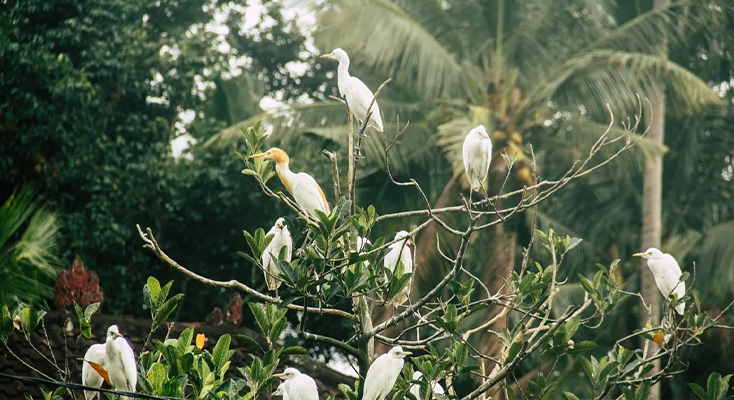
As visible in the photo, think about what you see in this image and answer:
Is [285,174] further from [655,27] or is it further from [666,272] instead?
[655,27]

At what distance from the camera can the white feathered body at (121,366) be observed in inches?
151

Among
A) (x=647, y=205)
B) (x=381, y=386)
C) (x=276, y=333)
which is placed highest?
(x=276, y=333)

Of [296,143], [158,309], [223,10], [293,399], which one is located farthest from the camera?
[223,10]

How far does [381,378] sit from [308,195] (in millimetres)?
1104

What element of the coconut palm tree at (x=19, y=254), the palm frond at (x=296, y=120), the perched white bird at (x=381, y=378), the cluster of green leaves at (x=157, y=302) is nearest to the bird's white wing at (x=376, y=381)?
the perched white bird at (x=381, y=378)

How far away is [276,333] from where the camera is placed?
3426 millimetres

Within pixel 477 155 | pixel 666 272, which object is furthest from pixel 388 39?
pixel 666 272

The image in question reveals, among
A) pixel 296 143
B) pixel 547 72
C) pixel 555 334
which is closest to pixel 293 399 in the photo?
pixel 555 334

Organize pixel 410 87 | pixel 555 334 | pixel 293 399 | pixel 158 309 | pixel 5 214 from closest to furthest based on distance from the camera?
pixel 158 309
pixel 555 334
pixel 293 399
pixel 5 214
pixel 410 87

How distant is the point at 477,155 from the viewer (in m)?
4.87

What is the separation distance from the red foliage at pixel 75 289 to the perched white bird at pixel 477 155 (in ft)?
11.2

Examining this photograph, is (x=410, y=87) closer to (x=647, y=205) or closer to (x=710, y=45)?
(x=647, y=205)

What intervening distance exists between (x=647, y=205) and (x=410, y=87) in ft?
10.5

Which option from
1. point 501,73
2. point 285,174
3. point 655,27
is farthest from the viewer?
point 501,73
